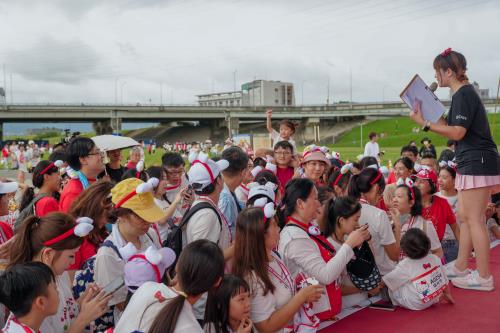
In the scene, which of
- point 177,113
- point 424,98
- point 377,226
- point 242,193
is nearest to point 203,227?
point 377,226

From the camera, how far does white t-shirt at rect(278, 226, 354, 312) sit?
3.33 metres

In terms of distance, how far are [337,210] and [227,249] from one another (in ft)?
3.55

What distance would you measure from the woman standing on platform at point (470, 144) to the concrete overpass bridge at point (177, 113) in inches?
1653

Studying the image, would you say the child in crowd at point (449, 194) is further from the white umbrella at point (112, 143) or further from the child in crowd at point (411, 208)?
the white umbrella at point (112, 143)

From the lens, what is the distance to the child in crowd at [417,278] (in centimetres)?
382

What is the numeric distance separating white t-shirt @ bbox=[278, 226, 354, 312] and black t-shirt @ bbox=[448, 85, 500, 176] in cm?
157

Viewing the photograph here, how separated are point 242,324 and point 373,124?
70.7 metres

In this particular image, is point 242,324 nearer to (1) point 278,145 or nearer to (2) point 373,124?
(1) point 278,145

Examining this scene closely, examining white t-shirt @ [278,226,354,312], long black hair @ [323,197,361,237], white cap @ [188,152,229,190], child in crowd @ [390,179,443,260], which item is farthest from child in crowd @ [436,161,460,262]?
white cap @ [188,152,229,190]

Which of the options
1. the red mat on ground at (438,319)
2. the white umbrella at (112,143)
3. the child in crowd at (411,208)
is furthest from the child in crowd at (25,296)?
the white umbrella at (112,143)

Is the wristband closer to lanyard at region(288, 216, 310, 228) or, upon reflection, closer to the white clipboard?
the white clipboard

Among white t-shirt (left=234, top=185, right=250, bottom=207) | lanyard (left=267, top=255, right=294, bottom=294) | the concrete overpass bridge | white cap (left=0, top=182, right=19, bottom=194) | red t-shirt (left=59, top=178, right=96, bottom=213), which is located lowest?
lanyard (left=267, top=255, right=294, bottom=294)

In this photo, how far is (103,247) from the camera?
9.64 feet

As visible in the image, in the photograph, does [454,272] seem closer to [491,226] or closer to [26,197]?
[491,226]
